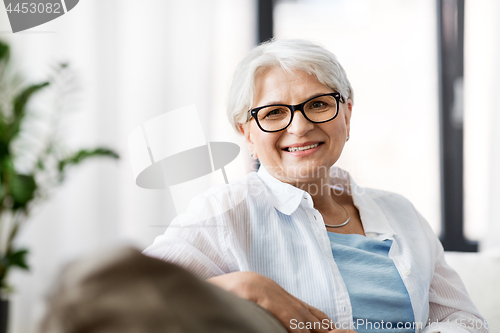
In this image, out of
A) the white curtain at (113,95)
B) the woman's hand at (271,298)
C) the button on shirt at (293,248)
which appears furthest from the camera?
the white curtain at (113,95)

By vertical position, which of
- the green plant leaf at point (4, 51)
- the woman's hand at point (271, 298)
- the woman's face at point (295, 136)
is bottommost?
the woman's hand at point (271, 298)

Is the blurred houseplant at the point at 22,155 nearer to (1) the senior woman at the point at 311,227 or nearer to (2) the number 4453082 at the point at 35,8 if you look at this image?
(2) the number 4453082 at the point at 35,8

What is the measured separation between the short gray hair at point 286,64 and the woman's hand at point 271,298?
0.52m

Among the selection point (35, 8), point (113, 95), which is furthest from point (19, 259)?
point (35, 8)

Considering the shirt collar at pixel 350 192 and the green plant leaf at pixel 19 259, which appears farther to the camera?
the green plant leaf at pixel 19 259

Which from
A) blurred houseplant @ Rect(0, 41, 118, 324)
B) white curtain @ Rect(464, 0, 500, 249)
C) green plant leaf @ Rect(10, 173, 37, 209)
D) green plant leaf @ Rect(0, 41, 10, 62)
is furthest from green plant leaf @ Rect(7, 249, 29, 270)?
white curtain @ Rect(464, 0, 500, 249)

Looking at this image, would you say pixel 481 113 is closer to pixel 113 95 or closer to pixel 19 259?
pixel 113 95

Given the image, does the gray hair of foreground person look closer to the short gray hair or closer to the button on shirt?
the button on shirt

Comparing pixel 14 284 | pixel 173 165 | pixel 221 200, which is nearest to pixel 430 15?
pixel 173 165

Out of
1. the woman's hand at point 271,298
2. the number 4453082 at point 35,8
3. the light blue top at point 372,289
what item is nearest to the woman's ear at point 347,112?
the light blue top at point 372,289

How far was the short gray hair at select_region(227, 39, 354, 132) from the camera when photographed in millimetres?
991

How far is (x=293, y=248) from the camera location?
88cm

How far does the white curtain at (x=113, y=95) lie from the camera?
2.14 meters

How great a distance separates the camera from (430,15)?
242 centimetres
